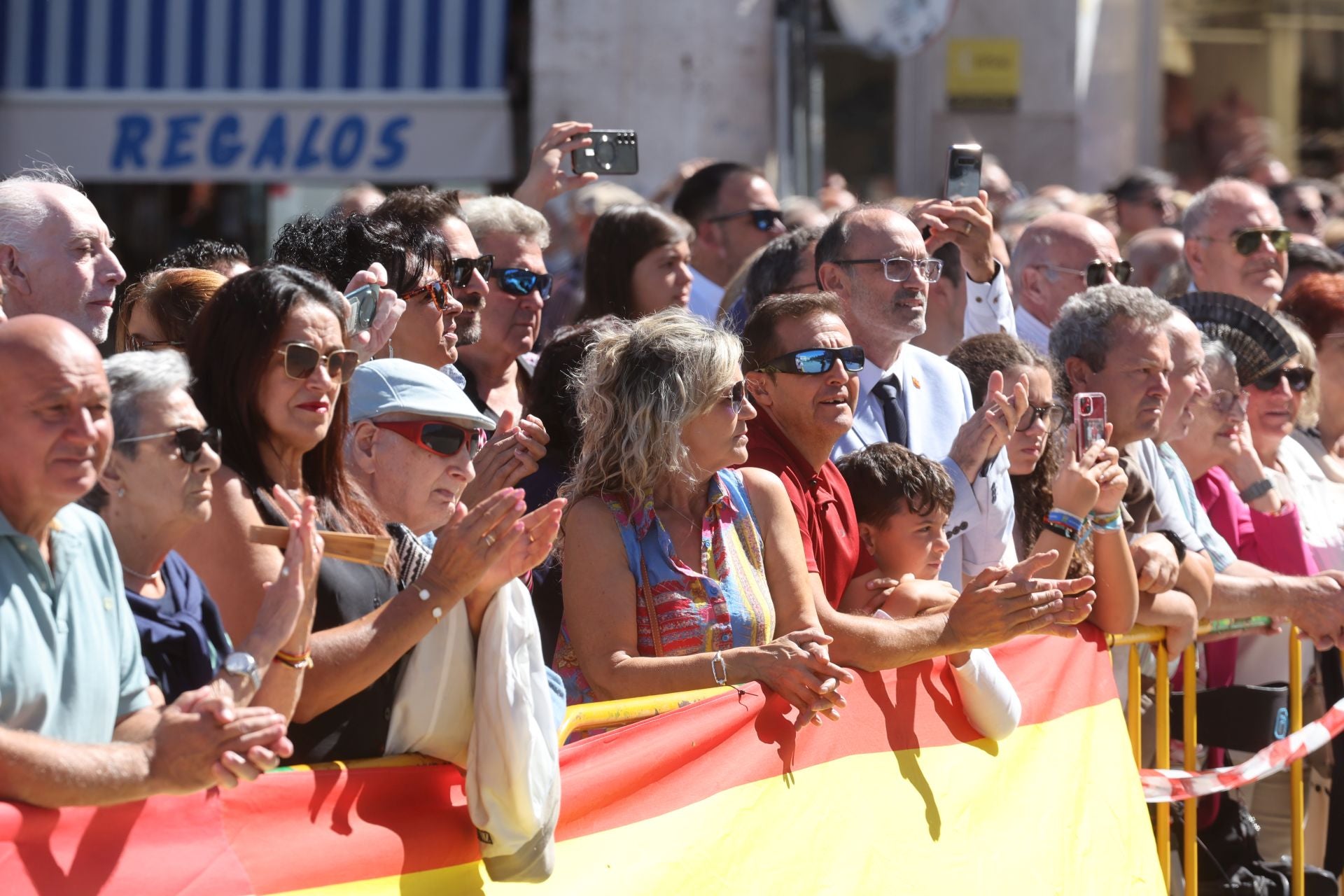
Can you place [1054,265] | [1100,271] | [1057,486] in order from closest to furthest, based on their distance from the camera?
1. [1057,486]
2. [1100,271]
3. [1054,265]

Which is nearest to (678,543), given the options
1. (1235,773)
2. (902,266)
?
(902,266)

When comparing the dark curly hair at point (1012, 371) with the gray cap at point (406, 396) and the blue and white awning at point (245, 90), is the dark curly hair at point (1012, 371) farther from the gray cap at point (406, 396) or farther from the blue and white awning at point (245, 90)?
the blue and white awning at point (245, 90)

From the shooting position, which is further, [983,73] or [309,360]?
[983,73]

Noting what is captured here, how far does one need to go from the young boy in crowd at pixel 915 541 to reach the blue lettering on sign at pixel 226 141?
7.86 metres

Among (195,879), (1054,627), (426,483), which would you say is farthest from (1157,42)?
(195,879)

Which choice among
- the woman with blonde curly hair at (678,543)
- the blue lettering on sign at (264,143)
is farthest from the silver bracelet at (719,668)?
the blue lettering on sign at (264,143)

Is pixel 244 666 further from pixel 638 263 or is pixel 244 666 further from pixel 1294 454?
pixel 1294 454

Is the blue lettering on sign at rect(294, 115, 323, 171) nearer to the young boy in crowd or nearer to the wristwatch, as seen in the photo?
the young boy in crowd

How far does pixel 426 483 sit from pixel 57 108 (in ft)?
29.6

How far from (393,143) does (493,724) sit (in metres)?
8.81

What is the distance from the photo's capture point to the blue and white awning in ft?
37.6

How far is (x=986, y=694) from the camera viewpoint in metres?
4.45

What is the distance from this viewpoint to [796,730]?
→ 3.96 metres

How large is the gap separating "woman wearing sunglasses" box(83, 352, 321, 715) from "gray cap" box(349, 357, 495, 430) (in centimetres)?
52
